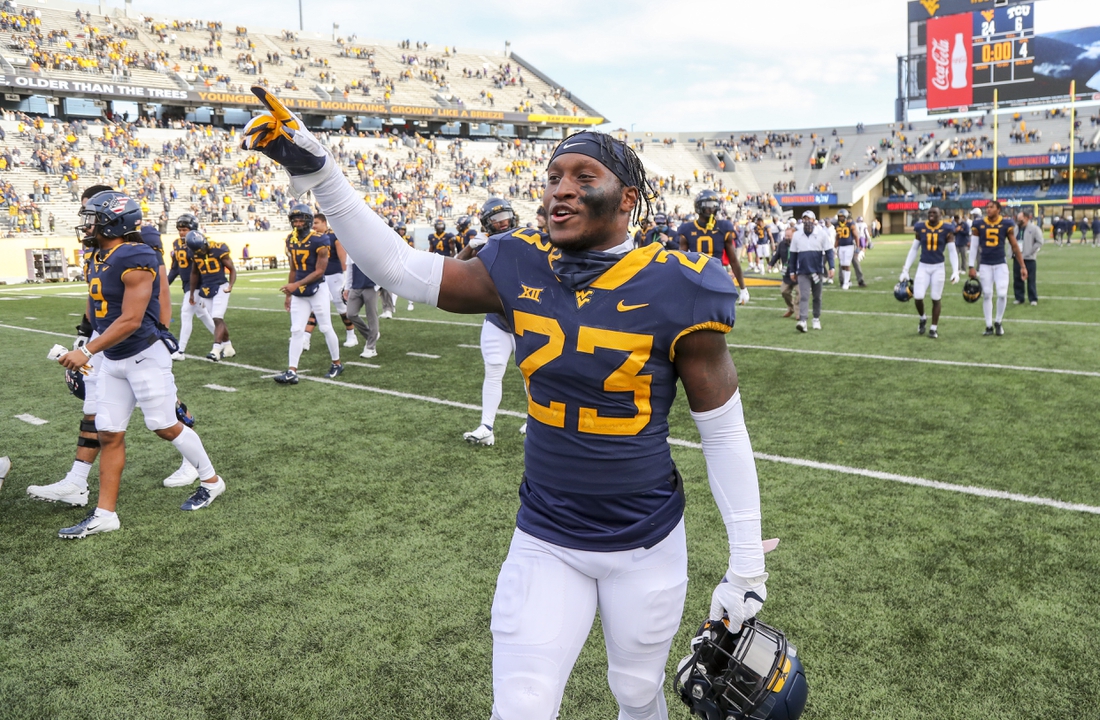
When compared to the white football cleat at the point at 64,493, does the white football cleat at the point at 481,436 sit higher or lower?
higher

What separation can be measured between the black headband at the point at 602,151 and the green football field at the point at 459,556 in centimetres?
208

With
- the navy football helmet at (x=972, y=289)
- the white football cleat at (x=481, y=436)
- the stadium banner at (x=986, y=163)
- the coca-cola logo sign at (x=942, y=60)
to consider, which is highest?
the coca-cola logo sign at (x=942, y=60)

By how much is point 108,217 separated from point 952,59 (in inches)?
2156

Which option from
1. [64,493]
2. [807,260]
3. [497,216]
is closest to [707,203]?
[807,260]

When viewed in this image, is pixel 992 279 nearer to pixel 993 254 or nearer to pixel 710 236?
pixel 993 254

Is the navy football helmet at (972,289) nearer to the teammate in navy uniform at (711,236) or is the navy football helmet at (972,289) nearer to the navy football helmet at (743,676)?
the teammate in navy uniform at (711,236)

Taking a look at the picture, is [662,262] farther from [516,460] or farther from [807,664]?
[516,460]

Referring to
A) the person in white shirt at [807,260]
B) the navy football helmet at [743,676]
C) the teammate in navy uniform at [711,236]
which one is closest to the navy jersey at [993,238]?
the person in white shirt at [807,260]

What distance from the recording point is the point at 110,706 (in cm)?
314

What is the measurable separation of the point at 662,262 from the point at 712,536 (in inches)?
115

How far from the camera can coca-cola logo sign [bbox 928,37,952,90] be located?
1923 inches

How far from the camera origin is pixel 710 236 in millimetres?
11352

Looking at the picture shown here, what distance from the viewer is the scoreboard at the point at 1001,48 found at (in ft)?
158

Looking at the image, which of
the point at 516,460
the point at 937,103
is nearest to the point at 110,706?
the point at 516,460
